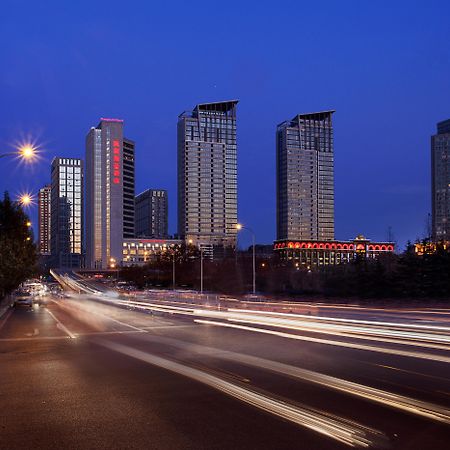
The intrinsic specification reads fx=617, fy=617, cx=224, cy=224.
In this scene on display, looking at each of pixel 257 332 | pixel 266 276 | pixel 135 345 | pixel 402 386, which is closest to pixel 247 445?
pixel 402 386

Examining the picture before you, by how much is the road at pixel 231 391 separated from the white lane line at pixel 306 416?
0.05ft

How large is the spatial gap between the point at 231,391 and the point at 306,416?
7.95ft

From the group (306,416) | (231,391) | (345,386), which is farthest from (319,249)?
(306,416)

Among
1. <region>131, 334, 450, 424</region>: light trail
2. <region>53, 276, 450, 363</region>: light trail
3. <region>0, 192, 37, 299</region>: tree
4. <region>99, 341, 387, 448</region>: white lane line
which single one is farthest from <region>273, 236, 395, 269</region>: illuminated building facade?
<region>99, 341, 387, 448</region>: white lane line

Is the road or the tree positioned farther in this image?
the tree

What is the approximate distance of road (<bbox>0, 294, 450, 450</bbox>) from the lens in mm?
8023

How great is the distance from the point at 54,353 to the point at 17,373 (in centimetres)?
409

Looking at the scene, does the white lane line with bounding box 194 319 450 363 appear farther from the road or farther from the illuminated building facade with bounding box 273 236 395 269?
the illuminated building facade with bounding box 273 236 395 269

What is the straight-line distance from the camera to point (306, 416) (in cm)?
909

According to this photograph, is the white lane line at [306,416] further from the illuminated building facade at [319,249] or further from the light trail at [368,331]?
the illuminated building facade at [319,249]

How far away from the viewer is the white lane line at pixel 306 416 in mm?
7826

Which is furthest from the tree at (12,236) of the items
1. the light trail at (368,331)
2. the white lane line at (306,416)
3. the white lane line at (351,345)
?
the white lane line at (306,416)

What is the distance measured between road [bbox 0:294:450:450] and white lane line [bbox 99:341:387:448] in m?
0.02

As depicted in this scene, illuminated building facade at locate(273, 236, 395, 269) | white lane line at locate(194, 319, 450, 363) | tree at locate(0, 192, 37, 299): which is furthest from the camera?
illuminated building facade at locate(273, 236, 395, 269)
